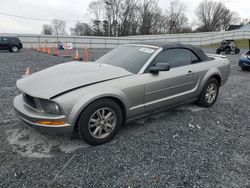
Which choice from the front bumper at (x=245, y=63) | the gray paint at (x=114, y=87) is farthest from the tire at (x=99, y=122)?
the front bumper at (x=245, y=63)

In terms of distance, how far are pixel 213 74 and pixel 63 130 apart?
3.42 metres

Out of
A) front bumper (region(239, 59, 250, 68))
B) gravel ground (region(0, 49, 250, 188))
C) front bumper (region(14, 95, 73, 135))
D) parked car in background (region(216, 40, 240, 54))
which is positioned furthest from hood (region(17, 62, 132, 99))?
parked car in background (region(216, 40, 240, 54))

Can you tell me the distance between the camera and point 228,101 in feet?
15.0

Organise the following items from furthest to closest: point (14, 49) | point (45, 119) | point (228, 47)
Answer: point (228, 47) → point (14, 49) → point (45, 119)

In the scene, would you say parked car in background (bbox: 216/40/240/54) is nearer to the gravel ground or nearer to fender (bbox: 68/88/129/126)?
the gravel ground

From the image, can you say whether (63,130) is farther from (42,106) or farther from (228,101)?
(228,101)

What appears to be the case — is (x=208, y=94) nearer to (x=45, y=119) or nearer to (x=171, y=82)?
(x=171, y=82)

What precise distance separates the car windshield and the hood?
0.21m

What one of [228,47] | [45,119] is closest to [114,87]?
[45,119]

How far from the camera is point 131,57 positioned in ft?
10.7

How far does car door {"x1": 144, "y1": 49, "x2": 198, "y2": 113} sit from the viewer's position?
9.67ft

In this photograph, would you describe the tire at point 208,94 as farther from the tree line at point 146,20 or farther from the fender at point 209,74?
the tree line at point 146,20

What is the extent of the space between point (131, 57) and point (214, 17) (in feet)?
227

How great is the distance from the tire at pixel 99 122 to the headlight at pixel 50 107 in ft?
1.07
